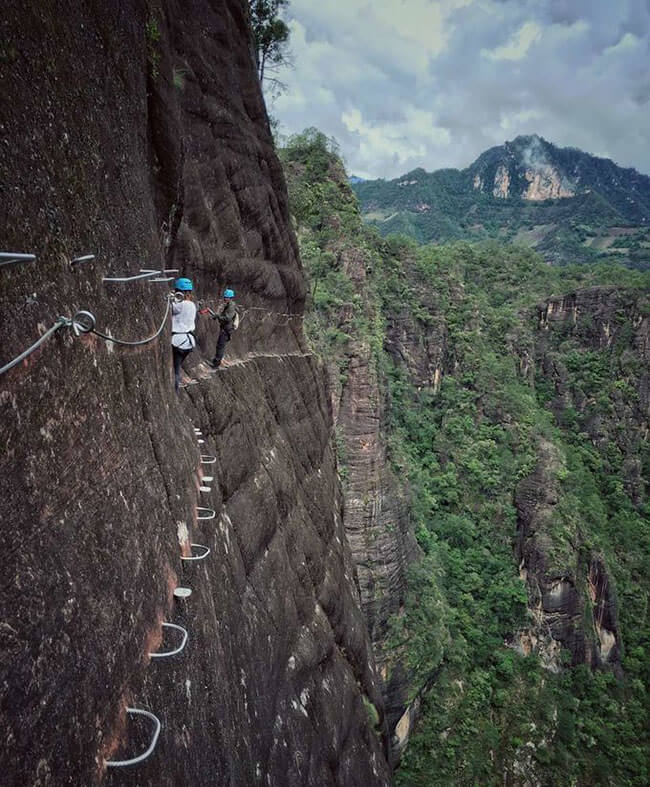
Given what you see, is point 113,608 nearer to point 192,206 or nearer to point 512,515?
point 192,206

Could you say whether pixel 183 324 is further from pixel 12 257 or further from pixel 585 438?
pixel 585 438

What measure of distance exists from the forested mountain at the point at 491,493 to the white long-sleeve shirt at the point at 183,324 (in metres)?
20.4

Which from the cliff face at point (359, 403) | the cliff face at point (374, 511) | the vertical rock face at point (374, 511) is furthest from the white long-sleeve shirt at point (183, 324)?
the vertical rock face at point (374, 511)

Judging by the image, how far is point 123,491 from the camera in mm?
3432

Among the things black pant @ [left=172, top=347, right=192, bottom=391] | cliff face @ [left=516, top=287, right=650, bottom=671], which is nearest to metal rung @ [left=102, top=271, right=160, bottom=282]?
black pant @ [left=172, top=347, right=192, bottom=391]

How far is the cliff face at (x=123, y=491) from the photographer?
2.34 metres

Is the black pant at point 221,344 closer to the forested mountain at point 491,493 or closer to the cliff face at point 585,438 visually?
the forested mountain at point 491,493

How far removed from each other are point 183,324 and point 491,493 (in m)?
48.6

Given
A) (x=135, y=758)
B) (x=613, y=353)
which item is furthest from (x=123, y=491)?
(x=613, y=353)

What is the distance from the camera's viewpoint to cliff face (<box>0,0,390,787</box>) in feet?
7.68

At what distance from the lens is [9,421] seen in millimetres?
2254

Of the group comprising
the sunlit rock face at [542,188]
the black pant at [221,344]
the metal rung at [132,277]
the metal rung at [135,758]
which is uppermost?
the sunlit rock face at [542,188]

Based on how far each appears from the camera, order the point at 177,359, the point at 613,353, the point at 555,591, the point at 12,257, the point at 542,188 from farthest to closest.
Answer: the point at 542,188 < the point at 613,353 < the point at 555,591 < the point at 177,359 < the point at 12,257

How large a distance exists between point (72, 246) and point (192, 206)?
23.8 ft
